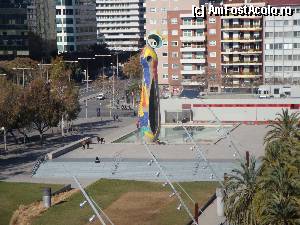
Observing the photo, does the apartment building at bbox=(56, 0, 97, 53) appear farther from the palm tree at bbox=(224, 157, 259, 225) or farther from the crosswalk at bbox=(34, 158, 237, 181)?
the palm tree at bbox=(224, 157, 259, 225)

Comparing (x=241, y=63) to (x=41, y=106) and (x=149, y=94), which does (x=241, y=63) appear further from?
(x=149, y=94)

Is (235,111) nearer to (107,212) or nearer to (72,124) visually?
(72,124)

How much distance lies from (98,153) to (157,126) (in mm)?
6085

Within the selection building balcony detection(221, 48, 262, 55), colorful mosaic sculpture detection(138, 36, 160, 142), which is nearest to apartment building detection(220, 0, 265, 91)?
building balcony detection(221, 48, 262, 55)

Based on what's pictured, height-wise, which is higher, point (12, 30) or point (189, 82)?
point (12, 30)

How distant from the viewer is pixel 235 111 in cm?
8106

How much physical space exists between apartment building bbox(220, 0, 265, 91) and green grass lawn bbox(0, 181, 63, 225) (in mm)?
57296

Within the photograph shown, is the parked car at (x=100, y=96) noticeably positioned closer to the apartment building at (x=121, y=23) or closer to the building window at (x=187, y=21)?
the building window at (x=187, y=21)

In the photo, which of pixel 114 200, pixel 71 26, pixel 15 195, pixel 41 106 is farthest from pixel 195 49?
pixel 114 200

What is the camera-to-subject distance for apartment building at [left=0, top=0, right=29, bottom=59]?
135 metres

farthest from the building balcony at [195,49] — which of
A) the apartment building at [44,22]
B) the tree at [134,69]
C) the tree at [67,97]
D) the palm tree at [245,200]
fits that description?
the palm tree at [245,200]

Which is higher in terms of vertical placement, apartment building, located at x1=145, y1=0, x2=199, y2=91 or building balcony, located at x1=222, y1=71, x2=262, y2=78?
apartment building, located at x1=145, y1=0, x2=199, y2=91

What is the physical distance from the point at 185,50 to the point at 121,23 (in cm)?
8679

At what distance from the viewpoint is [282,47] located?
99.8 meters
